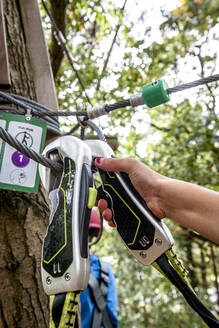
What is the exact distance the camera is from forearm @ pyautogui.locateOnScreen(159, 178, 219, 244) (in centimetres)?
78

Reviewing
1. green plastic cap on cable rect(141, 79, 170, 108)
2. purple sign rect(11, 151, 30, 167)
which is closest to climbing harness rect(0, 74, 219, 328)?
green plastic cap on cable rect(141, 79, 170, 108)

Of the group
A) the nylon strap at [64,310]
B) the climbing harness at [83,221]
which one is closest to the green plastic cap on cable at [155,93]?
the climbing harness at [83,221]

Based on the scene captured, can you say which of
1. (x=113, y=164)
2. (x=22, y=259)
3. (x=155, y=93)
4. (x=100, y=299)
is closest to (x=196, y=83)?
(x=155, y=93)

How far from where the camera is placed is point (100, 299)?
7.22 ft

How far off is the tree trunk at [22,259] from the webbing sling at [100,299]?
1197 millimetres

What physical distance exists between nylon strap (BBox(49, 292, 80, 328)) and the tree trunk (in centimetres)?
37

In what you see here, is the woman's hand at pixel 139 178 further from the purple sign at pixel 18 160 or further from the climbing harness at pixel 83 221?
the purple sign at pixel 18 160

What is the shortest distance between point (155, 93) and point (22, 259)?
0.64 meters

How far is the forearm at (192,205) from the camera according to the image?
78 centimetres

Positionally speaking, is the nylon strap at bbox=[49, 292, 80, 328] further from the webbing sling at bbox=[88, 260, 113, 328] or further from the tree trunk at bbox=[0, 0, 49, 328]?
the webbing sling at bbox=[88, 260, 113, 328]

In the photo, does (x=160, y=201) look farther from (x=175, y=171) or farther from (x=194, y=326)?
(x=194, y=326)

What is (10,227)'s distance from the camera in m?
1.03

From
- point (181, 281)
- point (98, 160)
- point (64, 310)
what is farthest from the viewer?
point (98, 160)

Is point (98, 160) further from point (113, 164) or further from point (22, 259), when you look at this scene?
point (22, 259)
